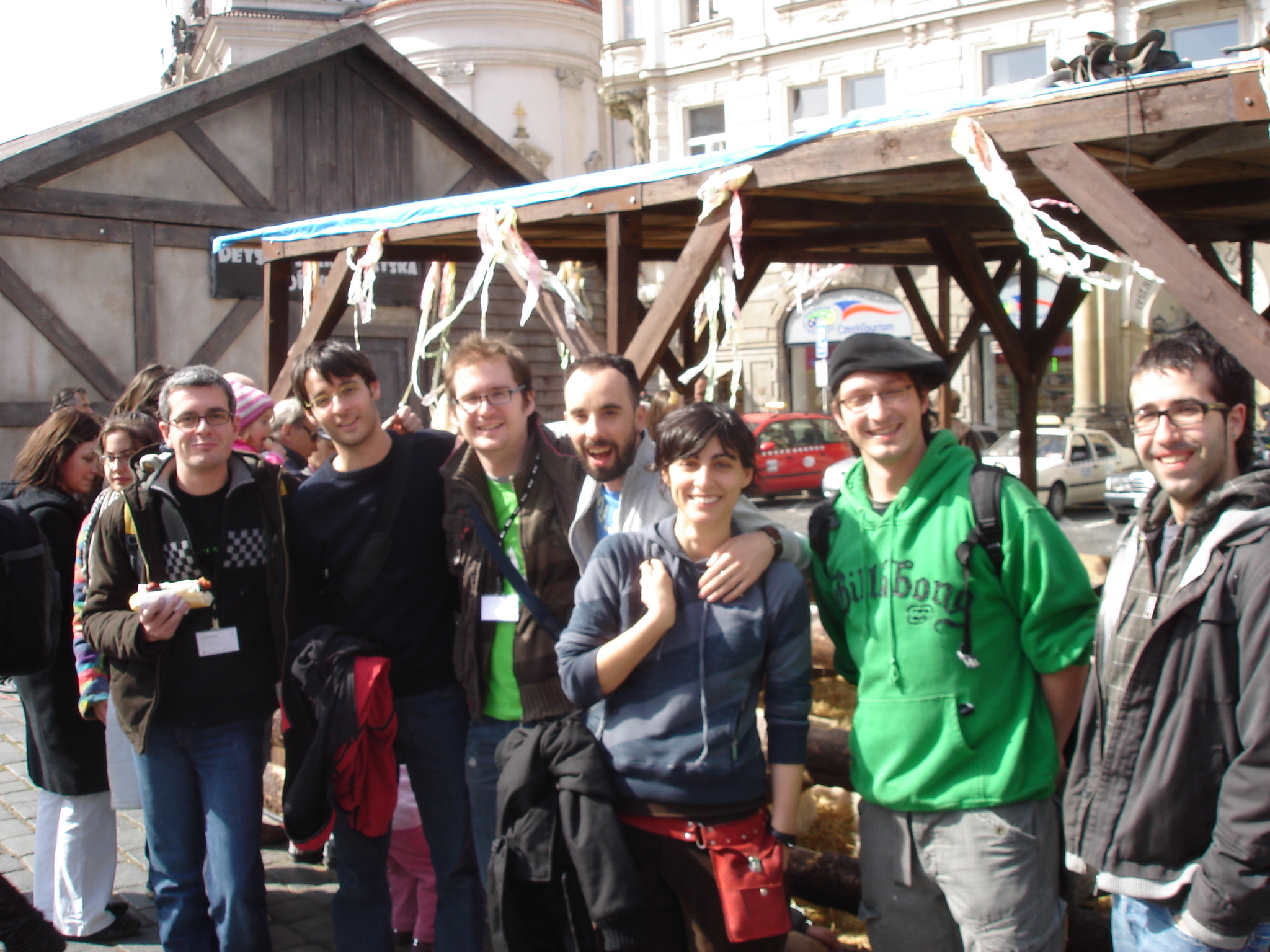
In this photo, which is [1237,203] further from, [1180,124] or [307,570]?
[307,570]

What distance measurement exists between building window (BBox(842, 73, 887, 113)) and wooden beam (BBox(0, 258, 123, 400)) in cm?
1927

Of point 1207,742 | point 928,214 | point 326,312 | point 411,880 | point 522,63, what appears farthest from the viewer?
point 522,63

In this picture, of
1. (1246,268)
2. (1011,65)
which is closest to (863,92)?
(1011,65)

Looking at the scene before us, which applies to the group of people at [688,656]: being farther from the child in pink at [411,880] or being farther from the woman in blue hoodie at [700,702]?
the child in pink at [411,880]

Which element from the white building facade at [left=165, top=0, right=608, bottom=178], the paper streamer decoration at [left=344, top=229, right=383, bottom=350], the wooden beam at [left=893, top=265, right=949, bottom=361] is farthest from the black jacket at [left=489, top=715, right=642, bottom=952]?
the white building facade at [left=165, top=0, right=608, bottom=178]

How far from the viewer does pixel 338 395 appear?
10.2 ft

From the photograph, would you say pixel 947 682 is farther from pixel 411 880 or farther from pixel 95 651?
pixel 95 651

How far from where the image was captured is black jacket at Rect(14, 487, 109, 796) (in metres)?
3.83

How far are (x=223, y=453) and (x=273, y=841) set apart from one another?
2.40 meters

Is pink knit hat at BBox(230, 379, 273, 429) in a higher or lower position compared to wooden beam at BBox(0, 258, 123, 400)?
lower

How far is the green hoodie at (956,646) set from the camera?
2238 mm

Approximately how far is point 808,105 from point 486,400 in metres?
24.3

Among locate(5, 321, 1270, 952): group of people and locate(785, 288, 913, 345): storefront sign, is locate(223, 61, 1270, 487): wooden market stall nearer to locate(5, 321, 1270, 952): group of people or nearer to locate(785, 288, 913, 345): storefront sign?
locate(5, 321, 1270, 952): group of people

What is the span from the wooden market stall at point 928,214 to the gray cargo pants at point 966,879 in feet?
5.09
